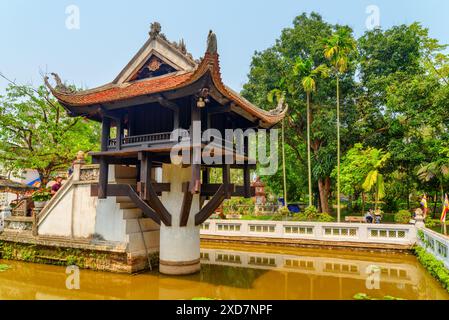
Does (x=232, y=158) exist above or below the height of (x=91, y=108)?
below

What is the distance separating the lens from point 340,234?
13.7m

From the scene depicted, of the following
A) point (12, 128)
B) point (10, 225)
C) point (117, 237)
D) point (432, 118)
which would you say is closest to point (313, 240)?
point (117, 237)

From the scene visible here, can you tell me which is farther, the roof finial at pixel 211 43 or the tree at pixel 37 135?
the tree at pixel 37 135

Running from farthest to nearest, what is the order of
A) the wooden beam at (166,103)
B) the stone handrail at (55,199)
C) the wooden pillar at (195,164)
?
the stone handrail at (55,199) < the wooden beam at (166,103) < the wooden pillar at (195,164)

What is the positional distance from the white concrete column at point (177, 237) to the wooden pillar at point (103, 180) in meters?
1.71

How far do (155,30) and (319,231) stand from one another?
10.6 meters

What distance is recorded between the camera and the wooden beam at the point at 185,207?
8617 millimetres

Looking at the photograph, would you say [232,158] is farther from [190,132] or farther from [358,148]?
[358,148]

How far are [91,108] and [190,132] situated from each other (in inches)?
132

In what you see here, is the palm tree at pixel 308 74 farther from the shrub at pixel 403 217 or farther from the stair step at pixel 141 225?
the stair step at pixel 141 225

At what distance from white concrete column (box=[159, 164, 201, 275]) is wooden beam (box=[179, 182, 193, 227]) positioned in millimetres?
165

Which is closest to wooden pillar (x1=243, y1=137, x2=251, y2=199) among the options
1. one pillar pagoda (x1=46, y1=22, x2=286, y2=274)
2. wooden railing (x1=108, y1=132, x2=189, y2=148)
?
one pillar pagoda (x1=46, y1=22, x2=286, y2=274)

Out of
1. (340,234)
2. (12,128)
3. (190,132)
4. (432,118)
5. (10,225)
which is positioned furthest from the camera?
(432,118)

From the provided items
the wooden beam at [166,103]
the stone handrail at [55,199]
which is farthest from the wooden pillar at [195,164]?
the stone handrail at [55,199]
